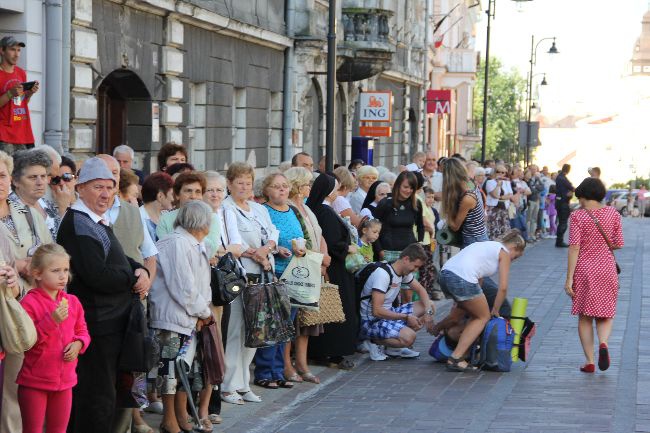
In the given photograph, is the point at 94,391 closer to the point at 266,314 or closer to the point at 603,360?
the point at 266,314

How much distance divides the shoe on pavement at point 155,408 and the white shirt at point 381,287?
336cm

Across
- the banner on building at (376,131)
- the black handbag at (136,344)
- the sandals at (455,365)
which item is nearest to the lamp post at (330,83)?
the sandals at (455,365)

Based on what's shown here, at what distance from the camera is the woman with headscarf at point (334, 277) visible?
12625mm

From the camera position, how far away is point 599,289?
1244 cm

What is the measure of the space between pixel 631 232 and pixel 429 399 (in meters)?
30.6

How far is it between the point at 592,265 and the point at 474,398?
7.15 feet

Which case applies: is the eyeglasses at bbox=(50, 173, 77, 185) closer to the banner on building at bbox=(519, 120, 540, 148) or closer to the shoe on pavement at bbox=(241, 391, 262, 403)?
the shoe on pavement at bbox=(241, 391, 262, 403)

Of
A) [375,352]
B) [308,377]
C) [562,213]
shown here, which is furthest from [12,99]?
[562,213]

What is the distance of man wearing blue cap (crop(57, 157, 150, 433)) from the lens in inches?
326

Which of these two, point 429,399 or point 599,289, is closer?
point 429,399

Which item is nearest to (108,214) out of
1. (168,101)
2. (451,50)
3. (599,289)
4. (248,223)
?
(248,223)

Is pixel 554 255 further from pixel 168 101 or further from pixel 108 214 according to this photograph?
pixel 108 214

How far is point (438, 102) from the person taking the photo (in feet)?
127

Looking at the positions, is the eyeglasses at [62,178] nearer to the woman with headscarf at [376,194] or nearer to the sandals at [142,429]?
the sandals at [142,429]
